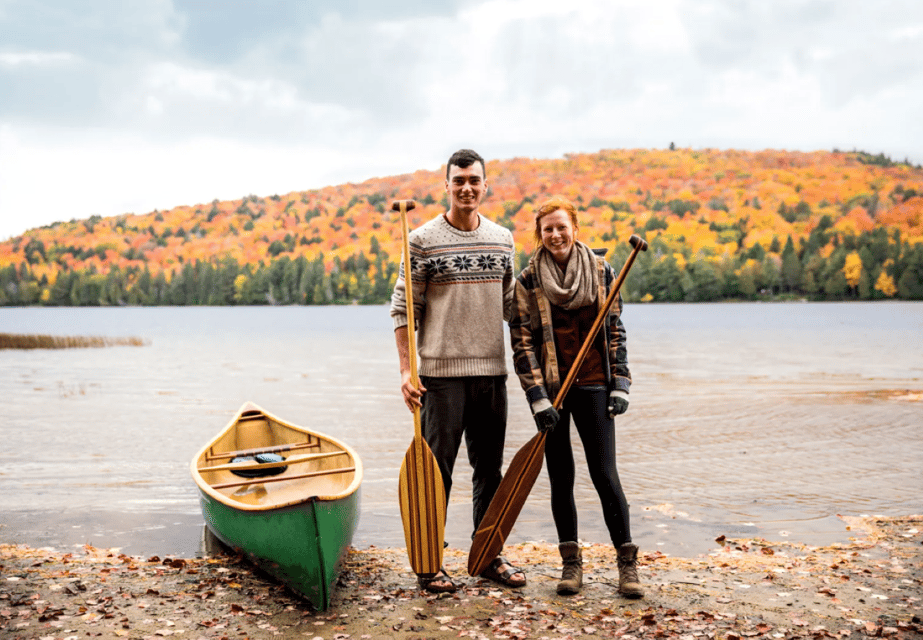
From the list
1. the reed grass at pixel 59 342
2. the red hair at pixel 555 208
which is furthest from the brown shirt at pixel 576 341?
the reed grass at pixel 59 342

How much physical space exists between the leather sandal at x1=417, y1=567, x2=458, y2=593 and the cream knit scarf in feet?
5.57

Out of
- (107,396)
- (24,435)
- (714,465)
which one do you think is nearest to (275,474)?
(714,465)

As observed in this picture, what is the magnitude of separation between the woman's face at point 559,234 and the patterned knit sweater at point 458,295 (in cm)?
28

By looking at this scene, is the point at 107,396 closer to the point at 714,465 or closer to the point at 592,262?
the point at 714,465

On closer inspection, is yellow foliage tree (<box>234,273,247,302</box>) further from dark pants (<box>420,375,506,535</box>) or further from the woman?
the woman

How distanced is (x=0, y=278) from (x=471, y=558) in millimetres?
123686

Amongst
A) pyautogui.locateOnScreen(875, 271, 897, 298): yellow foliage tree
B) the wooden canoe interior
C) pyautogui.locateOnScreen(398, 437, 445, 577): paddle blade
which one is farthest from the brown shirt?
pyautogui.locateOnScreen(875, 271, 897, 298): yellow foliage tree

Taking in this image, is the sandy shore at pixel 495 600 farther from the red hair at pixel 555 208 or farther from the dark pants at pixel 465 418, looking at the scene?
the red hair at pixel 555 208

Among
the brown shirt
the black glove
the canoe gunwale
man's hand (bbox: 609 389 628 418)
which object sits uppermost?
the brown shirt

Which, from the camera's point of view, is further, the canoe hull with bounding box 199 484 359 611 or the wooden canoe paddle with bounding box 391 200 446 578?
the canoe hull with bounding box 199 484 359 611

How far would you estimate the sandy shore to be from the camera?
3.90m

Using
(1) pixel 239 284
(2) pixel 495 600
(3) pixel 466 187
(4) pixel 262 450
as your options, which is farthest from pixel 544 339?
(1) pixel 239 284

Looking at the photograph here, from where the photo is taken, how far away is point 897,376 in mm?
19578

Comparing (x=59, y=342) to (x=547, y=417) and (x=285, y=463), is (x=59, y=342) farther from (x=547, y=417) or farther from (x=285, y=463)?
(x=547, y=417)
